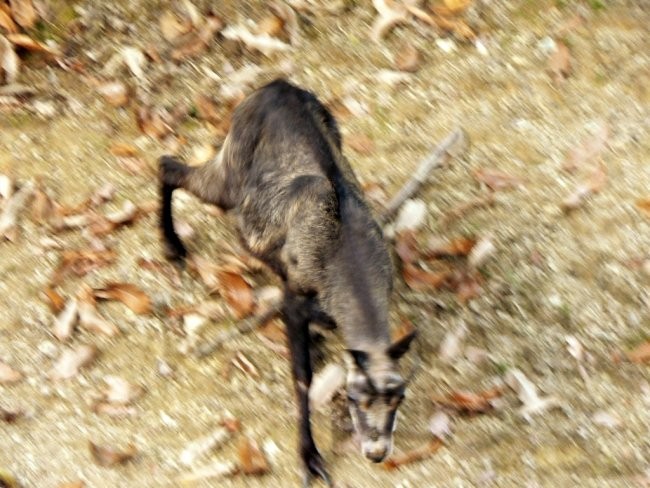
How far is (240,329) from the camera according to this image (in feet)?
18.7

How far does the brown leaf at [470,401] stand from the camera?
5379 millimetres

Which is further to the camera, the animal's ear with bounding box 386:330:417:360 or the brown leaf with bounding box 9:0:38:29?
the brown leaf with bounding box 9:0:38:29

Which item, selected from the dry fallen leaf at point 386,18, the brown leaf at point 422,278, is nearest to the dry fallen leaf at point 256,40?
the dry fallen leaf at point 386,18

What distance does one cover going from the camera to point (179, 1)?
24.0 ft

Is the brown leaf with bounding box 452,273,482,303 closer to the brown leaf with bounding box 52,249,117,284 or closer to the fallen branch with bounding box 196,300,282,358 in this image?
the fallen branch with bounding box 196,300,282,358

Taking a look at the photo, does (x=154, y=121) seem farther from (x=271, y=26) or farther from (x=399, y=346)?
(x=399, y=346)

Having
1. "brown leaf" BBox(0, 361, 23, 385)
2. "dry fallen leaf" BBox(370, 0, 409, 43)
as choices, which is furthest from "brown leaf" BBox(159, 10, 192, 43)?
"brown leaf" BBox(0, 361, 23, 385)

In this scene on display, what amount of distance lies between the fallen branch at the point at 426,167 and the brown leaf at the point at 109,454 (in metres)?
2.08

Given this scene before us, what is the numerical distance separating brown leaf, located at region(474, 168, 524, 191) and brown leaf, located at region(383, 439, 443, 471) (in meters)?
1.88

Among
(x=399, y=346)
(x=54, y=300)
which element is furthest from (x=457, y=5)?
(x=54, y=300)

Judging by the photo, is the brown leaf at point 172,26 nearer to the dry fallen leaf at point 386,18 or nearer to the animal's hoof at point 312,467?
the dry fallen leaf at point 386,18

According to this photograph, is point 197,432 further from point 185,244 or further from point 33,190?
point 33,190

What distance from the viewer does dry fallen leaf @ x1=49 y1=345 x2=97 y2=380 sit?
5.52 m

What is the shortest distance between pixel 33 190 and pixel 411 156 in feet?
8.08
